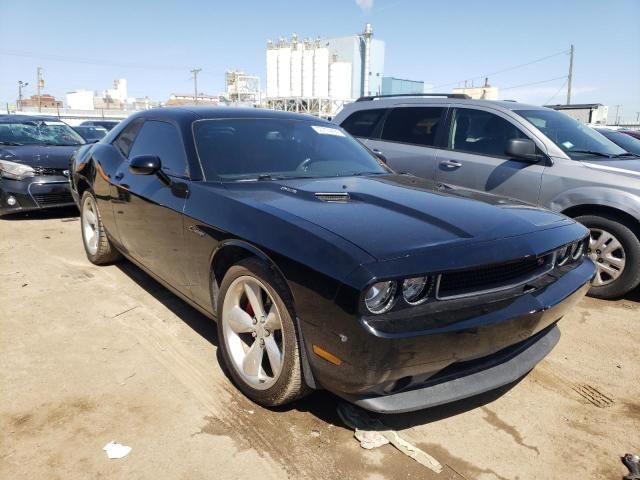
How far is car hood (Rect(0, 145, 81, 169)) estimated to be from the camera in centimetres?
669

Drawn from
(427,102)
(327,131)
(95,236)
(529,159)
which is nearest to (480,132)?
(529,159)

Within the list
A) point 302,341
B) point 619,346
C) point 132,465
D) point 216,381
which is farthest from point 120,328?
point 619,346

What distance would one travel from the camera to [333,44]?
57938 millimetres

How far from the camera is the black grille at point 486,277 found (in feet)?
6.68

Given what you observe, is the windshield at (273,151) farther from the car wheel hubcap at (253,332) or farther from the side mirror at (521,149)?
the side mirror at (521,149)

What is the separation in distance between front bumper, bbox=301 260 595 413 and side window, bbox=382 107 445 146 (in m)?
3.38

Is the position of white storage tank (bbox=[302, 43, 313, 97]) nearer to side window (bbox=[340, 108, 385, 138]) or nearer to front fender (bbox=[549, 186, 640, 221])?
side window (bbox=[340, 108, 385, 138])

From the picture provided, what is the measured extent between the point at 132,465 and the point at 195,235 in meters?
1.23

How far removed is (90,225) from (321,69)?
2145 inches

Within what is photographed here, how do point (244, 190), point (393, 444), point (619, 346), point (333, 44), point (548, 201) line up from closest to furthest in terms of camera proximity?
point (393, 444) < point (244, 190) < point (619, 346) < point (548, 201) < point (333, 44)

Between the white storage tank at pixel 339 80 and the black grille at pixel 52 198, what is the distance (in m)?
52.2

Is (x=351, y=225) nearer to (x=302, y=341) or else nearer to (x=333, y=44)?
(x=302, y=341)

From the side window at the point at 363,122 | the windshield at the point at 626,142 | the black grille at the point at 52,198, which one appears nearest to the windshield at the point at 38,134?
the black grille at the point at 52,198

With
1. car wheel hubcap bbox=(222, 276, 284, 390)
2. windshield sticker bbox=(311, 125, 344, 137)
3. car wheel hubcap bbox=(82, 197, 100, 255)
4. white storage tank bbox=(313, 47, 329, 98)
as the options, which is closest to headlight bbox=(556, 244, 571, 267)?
car wheel hubcap bbox=(222, 276, 284, 390)
